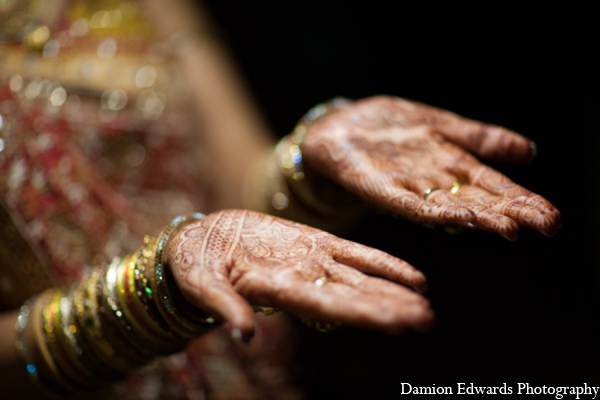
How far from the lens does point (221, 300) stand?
0.42m

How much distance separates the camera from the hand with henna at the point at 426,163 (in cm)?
52

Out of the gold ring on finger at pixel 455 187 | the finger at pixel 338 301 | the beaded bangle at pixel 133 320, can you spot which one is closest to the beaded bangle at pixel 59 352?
the beaded bangle at pixel 133 320

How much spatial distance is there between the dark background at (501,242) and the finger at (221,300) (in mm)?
Answer: 553

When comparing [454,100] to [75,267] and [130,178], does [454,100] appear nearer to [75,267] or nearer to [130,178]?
[130,178]

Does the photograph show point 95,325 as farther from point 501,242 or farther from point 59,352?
point 501,242

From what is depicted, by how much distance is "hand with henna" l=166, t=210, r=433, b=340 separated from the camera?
0.40 meters

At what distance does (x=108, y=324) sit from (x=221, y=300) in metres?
0.27

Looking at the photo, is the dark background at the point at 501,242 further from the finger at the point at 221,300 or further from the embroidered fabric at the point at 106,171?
the finger at the point at 221,300

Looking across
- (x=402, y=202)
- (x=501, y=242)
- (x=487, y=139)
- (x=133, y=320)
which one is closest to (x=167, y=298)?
(x=133, y=320)

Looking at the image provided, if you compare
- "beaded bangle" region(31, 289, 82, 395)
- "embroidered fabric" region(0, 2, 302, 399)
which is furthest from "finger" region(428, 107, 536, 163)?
"beaded bangle" region(31, 289, 82, 395)

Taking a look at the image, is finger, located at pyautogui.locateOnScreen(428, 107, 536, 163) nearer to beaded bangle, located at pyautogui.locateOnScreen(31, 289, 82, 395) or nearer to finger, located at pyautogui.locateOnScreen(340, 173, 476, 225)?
finger, located at pyautogui.locateOnScreen(340, 173, 476, 225)

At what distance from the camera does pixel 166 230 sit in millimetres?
566

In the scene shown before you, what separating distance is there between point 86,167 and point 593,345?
44.5 inches

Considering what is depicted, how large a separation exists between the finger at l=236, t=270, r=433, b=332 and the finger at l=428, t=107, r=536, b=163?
37cm
